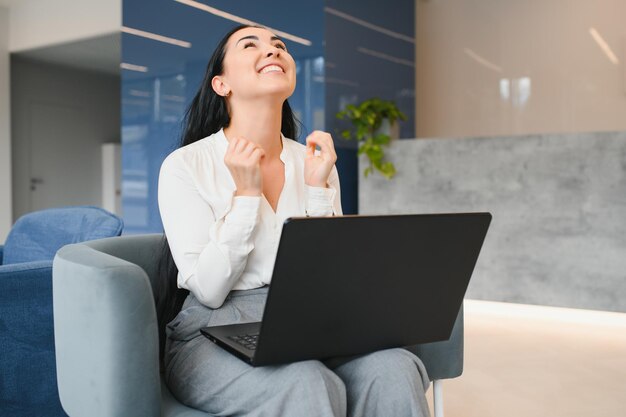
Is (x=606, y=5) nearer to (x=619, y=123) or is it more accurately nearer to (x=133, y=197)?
(x=619, y=123)

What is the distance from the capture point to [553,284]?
4.30 metres

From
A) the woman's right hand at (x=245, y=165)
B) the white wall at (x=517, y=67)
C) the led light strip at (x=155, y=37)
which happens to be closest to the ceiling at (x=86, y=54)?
the led light strip at (x=155, y=37)

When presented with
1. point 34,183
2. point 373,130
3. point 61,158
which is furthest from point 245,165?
point 61,158

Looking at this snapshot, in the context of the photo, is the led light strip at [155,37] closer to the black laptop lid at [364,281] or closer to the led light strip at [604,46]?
the led light strip at [604,46]

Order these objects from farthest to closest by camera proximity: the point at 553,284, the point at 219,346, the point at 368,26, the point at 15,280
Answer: the point at 368,26
the point at 553,284
the point at 15,280
the point at 219,346

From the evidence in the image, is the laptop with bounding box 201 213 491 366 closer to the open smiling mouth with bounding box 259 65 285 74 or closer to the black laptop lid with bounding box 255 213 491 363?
the black laptop lid with bounding box 255 213 491 363

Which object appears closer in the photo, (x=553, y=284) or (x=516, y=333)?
(x=516, y=333)

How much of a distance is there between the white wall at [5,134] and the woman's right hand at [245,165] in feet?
22.6

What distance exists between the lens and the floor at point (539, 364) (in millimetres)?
2506

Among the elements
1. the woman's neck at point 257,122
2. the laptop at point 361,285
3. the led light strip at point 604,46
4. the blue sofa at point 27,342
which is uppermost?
the led light strip at point 604,46

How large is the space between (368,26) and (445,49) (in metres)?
1.39

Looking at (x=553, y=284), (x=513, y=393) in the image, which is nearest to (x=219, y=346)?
(x=513, y=393)

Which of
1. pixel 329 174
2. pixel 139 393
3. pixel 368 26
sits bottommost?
pixel 139 393

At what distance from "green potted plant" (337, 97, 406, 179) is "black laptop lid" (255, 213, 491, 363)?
356cm
